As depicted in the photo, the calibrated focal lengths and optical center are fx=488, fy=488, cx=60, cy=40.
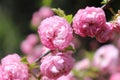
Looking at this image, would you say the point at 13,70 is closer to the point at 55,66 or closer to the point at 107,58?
the point at 55,66

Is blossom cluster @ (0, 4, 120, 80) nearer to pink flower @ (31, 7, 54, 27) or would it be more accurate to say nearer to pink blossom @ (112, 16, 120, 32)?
pink blossom @ (112, 16, 120, 32)

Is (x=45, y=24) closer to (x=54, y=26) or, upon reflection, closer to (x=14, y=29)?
(x=54, y=26)

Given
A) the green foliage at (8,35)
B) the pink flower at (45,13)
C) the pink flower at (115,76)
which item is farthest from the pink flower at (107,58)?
the green foliage at (8,35)

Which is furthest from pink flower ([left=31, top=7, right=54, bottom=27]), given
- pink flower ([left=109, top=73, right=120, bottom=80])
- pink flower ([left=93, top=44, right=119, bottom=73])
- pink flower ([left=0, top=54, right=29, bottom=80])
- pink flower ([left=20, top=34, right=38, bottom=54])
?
pink flower ([left=0, top=54, right=29, bottom=80])

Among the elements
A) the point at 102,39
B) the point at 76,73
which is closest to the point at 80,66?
the point at 76,73

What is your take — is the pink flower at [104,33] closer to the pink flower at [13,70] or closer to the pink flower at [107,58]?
the pink flower at [13,70]

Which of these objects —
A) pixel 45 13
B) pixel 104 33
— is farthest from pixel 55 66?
pixel 45 13
